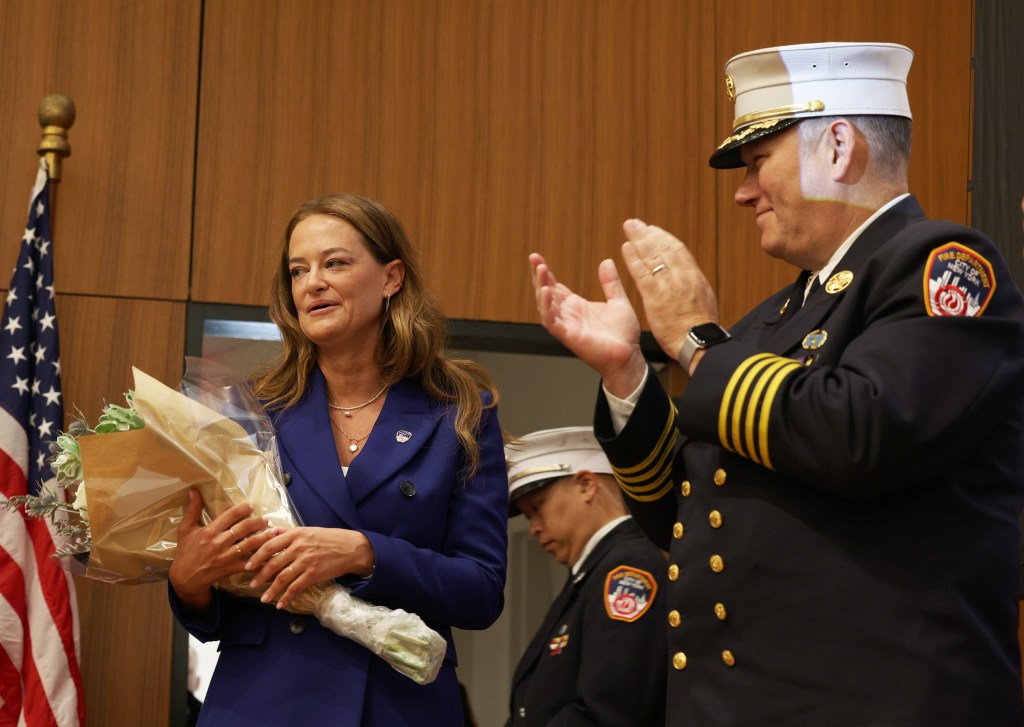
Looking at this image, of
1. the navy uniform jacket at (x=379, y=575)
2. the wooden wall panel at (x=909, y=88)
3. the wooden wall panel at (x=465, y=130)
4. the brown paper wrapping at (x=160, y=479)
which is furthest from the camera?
the wooden wall panel at (x=909, y=88)

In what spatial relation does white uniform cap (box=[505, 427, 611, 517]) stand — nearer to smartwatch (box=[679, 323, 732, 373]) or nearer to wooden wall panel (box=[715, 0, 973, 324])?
wooden wall panel (box=[715, 0, 973, 324])

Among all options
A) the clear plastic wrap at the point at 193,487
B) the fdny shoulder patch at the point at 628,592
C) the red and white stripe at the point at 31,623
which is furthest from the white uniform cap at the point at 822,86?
the red and white stripe at the point at 31,623

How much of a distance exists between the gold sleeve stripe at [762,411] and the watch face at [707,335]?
0.11 m

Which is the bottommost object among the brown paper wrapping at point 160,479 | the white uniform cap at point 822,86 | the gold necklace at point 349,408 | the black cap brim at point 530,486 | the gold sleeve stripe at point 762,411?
the black cap brim at point 530,486

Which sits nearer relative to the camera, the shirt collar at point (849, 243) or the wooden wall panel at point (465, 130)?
the shirt collar at point (849, 243)

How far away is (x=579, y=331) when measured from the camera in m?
2.01

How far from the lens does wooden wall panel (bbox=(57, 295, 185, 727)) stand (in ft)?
12.1

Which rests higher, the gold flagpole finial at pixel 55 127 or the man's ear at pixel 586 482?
the gold flagpole finial at pixel 55 127

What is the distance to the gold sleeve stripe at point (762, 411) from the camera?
175 centimetres

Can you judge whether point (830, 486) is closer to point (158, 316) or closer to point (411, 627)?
point (411, 627)

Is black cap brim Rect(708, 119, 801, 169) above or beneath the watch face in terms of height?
above

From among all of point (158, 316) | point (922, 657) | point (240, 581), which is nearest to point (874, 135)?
point (922, 657)

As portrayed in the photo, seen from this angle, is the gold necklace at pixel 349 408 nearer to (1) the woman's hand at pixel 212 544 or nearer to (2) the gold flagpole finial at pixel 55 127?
(1) the woman's hand at pixel 212 544

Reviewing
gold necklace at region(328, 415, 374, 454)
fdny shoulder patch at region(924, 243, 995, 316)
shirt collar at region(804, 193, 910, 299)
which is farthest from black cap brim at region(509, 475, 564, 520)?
fdny shoulder patch at region(924, 243, 995, 316)
